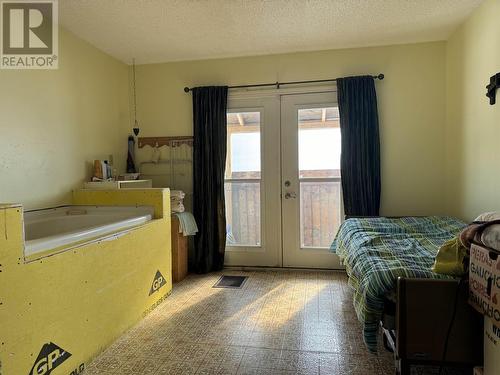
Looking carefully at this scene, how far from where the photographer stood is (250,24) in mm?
2625

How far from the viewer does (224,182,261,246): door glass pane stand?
11.3 ft

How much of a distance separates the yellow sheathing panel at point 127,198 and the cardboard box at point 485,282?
2151 mm

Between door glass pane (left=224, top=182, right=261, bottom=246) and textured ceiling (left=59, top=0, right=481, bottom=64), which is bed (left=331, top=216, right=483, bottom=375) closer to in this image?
door glass pane (left=224, top=182, right=261, bottom=246)

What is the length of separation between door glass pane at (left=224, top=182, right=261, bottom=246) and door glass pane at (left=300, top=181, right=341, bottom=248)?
502 mm

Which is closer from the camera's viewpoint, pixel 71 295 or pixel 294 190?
pixel 71 295

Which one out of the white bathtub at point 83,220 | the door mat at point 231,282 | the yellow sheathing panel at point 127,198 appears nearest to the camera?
the white bathtub at point 83,220

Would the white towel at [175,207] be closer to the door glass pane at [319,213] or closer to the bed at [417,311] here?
the door glass pane at [319,213]

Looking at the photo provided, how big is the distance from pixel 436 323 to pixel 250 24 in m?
2.50

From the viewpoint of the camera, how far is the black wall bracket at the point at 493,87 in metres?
2.11

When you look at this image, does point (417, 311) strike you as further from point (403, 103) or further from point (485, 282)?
point (403, 103)

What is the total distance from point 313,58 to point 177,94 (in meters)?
1.54

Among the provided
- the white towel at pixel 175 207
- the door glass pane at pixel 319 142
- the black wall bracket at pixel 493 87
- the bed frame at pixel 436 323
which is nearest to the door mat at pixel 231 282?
the white towel at pixel 175 207

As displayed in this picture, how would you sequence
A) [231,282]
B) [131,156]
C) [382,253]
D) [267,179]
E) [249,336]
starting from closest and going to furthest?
[382,253]
[249,336]
[231,282]
[267,179]
[131,156]

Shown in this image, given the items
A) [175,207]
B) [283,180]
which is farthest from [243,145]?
[175,207]
